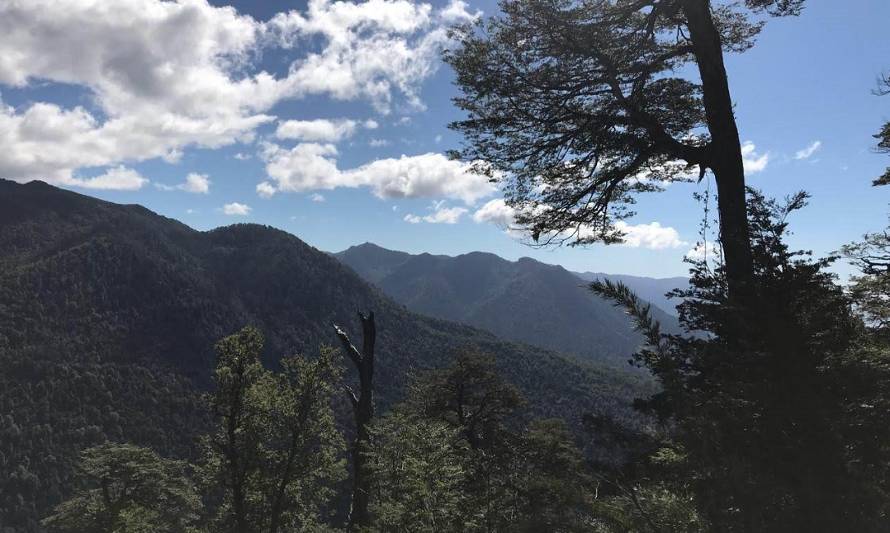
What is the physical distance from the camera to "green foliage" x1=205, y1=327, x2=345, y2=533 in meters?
17.6

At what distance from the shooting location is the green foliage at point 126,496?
26266mm

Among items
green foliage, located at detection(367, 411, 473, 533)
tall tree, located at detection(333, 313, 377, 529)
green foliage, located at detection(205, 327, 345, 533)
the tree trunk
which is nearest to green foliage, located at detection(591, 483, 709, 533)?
green foliage, located at detection(367, 411, 473, 533)

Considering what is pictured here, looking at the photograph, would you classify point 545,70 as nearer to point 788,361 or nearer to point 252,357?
point 788,361

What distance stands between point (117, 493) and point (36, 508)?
11830 cm

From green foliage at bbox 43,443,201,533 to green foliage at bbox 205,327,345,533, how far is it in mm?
10181

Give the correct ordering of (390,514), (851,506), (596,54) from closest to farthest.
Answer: (851,506) → (390,514) → (596,54)

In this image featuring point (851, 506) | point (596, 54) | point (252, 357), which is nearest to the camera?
point (851, 506)

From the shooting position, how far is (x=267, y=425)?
59.4 ft

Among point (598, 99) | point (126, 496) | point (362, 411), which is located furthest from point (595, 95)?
point (126, 496)

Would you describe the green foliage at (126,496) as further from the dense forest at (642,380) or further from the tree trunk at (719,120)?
the tree trunk at (719,120)

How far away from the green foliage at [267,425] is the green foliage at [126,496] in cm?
1018

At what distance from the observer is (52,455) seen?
128m

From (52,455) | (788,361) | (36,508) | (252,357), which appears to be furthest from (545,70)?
(52,455)

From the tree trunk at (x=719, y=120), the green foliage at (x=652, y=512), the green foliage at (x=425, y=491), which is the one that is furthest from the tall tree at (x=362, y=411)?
the green foliage at (x=652, y=512)
